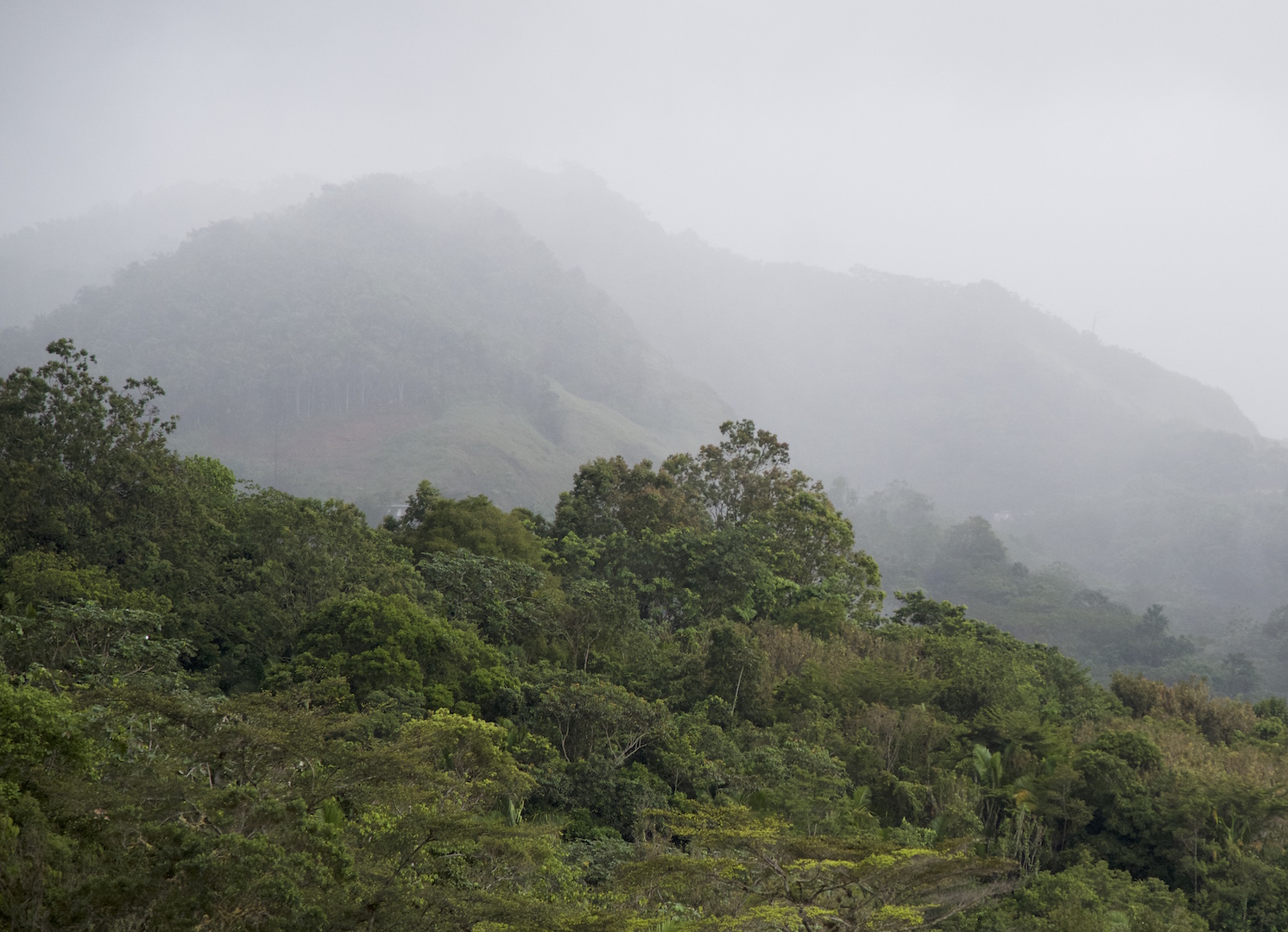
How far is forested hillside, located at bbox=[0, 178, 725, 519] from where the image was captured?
97000 millimetres

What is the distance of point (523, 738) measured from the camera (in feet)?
52.6

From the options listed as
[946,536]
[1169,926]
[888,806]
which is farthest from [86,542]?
[946,536]

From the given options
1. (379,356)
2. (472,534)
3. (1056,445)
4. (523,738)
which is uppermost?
(1056,445)

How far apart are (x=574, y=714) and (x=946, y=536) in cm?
8515

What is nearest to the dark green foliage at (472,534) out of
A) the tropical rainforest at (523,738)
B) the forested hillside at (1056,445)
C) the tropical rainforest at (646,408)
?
the tropical rainforest at (523,738)

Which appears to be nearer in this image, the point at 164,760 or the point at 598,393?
the point at 164,760

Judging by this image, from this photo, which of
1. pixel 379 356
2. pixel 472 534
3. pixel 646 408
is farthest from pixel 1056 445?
pixel 472 534

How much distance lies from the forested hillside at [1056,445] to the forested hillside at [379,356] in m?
40.2

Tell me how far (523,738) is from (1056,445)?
166586 mm

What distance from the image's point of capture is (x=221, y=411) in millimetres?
105062

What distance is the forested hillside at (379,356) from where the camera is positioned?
9700 centimetres

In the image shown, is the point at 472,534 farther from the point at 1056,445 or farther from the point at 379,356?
the point at 1056,445

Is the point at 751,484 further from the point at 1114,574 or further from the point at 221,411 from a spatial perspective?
the point at 1114,574

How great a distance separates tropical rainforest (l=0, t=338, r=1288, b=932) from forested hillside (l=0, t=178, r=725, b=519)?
61346mm
